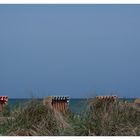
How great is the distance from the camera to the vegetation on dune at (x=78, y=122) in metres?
7.10

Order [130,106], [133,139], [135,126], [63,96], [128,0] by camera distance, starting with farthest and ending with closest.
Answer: [63,96]
[130,106]
[135,126]
[128,0]
[133,139]

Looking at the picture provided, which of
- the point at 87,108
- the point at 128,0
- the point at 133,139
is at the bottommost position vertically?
the point at 133,139

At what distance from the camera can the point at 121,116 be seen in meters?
7.43

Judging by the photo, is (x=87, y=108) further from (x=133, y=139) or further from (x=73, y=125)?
(x=133, y=139)

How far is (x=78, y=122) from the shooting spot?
741cm

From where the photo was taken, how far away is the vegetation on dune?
7.10 metres

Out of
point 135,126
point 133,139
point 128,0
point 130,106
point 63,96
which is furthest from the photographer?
point 63,96

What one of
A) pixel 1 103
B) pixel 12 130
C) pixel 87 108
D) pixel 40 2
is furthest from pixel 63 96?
pixel 40 2

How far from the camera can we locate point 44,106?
25.4ft

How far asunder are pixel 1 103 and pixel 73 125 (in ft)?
16.1

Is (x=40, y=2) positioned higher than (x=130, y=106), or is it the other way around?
(x=40, y=2)

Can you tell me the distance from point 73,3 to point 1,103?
607 cm

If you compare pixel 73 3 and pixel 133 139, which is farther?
pixel 73 3

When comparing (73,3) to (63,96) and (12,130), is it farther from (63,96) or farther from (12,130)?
(63,96)
